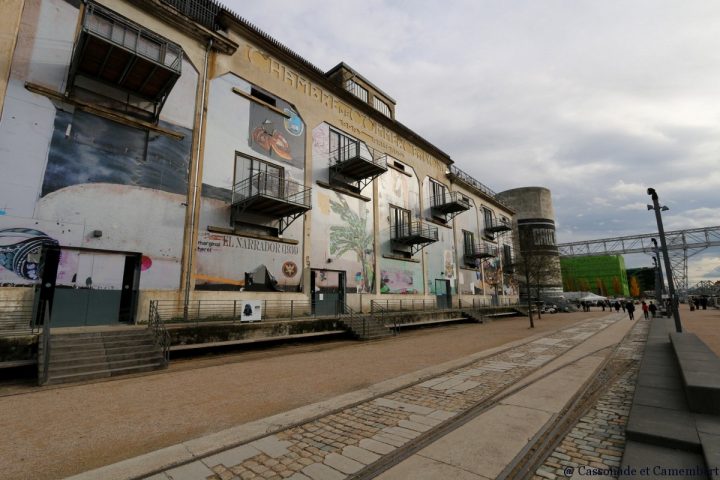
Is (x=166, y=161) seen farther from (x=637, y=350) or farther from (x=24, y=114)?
(x=637, y=350)

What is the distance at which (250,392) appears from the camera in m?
7.55

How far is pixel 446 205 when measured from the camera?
106ft

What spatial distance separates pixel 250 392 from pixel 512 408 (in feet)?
17.3

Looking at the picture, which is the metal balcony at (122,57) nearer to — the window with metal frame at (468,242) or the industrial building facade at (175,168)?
the industrial building facade at (175,168)

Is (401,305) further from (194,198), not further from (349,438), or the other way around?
(349,438)

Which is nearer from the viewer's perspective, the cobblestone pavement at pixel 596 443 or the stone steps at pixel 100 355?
the cobblestone pavement at pixel 596 443

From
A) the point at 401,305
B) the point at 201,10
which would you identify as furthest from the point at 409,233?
the point at 201,10

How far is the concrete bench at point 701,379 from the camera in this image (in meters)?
4.80

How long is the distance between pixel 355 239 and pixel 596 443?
64.5ft

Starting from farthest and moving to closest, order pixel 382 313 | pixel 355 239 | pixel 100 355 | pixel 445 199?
pixel 445 199 → pixel 355 239 → pixel 382 313 → pixel 100 355

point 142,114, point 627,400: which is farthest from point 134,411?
point 142,114

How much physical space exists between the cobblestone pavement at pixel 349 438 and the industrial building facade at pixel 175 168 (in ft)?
37.7

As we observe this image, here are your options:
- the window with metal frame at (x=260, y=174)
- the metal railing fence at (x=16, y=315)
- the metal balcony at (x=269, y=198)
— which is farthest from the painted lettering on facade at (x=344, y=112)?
the metal railing fence at (x=16, y=315)

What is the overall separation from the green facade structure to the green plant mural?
87.1m
